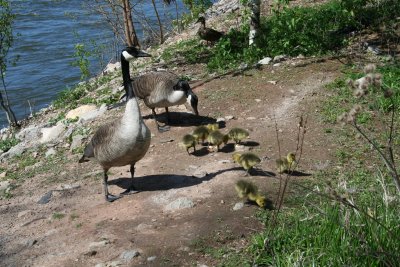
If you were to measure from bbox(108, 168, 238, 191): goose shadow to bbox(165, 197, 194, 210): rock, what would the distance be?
23.0 inches

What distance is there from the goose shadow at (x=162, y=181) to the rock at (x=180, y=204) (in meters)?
0.58

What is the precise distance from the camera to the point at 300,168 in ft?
26.2

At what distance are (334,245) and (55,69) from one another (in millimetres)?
18084

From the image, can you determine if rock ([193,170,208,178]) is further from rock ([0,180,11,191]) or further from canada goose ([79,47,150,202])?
rock ([0,180,11,191])

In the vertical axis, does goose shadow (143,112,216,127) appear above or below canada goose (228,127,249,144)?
below

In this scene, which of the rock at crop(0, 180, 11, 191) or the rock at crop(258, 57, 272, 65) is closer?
the rock at crop(0, 180, 11, 191)

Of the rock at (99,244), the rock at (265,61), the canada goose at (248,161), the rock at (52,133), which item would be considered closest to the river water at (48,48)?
the rock at (52,133)

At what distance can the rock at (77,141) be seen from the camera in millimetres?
10634

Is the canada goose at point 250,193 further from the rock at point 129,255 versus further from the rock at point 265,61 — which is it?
→ the rock at point 265,61

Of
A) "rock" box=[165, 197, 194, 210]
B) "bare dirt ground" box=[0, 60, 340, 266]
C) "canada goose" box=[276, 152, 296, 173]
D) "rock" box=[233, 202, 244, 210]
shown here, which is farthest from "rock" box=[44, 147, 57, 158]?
"rock" box=[233, 202, 244, 210]

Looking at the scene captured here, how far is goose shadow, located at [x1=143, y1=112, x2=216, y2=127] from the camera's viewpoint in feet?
34.2

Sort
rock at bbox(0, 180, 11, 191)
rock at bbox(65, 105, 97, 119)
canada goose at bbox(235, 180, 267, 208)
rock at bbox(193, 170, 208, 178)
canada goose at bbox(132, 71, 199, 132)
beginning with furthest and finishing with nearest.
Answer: rock at bbox(65, 105, 97, 119) → canada goose at bbox(132, 71, 199, 132) → rock at bbox(0, 180, 11, 191) → rock at bbox(193, 170, 208, 178) → canada goose at bbox(235, 180, 267, 208)

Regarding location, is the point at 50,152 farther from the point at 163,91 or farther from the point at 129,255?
the point at 129,255

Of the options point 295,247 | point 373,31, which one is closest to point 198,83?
point 373,31
